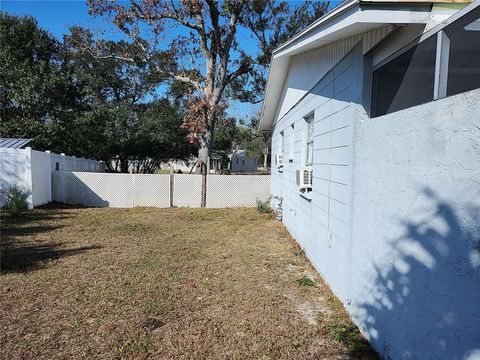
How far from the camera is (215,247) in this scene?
6688mm

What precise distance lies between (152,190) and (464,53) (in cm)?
1153

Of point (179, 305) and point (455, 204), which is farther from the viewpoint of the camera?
point (179, 305)

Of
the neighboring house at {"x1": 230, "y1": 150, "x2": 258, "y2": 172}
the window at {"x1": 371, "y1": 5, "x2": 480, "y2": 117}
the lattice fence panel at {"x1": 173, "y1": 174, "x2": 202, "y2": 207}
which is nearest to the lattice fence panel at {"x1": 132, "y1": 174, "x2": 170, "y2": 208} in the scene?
the lattice fence panel at {"x1": 173, "y1": 174, "x2": 202, "y2": 207}

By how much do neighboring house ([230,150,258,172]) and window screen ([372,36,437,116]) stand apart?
50.5 meters

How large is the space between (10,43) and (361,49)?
66.9ft

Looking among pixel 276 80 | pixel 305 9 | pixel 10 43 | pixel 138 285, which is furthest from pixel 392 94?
pixel 10 43

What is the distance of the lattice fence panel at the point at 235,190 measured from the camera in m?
12.8

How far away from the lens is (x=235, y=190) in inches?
505

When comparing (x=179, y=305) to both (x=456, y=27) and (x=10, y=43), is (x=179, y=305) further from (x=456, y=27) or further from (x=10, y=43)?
(x=10, y=43)

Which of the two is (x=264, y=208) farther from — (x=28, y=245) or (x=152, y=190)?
(x=28, y=245)

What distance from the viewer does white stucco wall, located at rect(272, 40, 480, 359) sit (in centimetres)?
181

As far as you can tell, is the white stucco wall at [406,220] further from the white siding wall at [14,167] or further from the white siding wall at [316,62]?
the white siding wall at [14,167]

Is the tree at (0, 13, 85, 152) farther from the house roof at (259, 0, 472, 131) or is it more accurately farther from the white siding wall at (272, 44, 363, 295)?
the house roof at (259, 0, 472, 131)

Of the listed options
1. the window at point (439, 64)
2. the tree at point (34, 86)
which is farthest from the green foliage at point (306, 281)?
the tree at point (34, 86)
